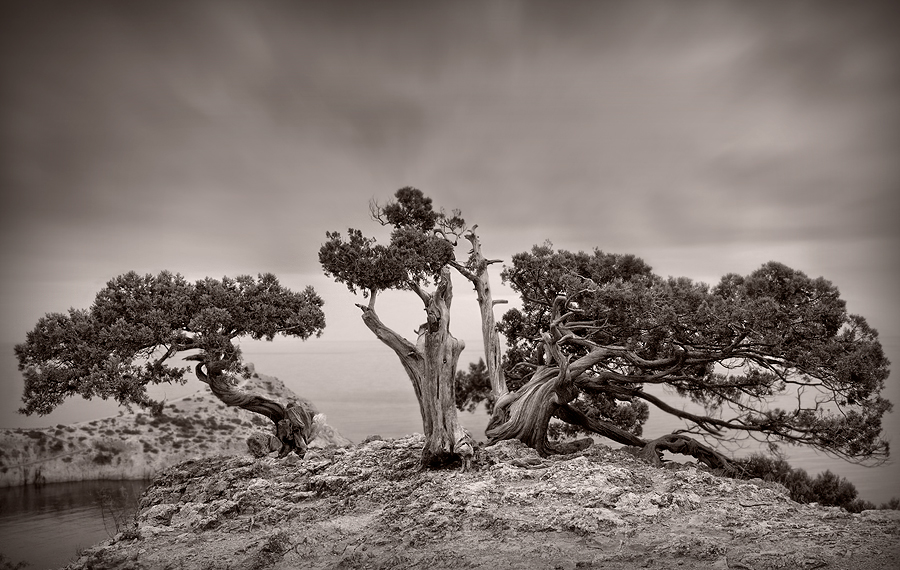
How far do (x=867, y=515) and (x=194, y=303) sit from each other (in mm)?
13486

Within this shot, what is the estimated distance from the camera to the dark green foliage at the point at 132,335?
13102 mm

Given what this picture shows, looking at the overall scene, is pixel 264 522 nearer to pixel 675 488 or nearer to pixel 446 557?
pixel 446 557

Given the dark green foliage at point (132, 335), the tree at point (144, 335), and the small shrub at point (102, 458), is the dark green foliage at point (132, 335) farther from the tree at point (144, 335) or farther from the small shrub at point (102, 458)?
the small shrub at point (102, 458)

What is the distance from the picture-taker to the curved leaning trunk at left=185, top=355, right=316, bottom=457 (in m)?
14.8

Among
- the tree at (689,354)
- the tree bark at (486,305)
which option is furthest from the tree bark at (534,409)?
the tree bark at (486,305)

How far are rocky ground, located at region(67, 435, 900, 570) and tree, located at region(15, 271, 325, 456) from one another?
2528 millimetres

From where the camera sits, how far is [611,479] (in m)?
11.1

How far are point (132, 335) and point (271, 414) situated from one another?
13.1ft

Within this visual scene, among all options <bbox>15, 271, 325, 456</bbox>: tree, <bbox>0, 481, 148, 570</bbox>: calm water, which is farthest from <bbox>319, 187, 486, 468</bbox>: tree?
<bbox>0, 481, 148, 570</bbox>: calm water

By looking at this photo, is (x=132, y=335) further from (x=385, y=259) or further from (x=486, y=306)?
(x=486, y=306)

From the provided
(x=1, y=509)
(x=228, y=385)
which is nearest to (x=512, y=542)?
(x=228, y=385)

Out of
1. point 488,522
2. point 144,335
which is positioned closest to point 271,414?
point 144,335

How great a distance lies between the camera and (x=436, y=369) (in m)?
12.8

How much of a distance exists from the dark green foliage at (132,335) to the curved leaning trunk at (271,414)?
77 centimetres
